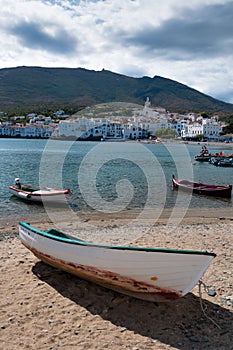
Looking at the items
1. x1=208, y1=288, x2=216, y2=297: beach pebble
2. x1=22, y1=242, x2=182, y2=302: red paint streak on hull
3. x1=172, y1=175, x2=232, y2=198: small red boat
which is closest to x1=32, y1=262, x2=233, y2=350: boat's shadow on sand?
x1=22, y1=242, x2=182, y2=302: red paint streak on hull

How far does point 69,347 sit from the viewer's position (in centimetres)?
415

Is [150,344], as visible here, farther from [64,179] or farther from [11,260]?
[64,179]

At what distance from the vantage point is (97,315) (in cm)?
486

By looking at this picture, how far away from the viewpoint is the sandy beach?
4262 millimetres

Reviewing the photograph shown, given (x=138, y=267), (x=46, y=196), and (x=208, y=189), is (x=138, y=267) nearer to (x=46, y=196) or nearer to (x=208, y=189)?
(x=46, y=196)

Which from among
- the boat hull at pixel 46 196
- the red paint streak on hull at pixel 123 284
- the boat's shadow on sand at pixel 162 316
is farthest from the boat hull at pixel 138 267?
the boat hull at pixel 46 196

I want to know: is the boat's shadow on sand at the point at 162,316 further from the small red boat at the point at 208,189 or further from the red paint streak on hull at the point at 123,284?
the small red boat at the point at 208,189

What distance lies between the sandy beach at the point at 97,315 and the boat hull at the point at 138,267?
11.1 inches

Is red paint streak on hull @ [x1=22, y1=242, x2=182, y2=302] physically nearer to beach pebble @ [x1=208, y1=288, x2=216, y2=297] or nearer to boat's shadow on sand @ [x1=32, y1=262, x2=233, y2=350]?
boat's shadow on sand @ [x1=32, y1=262, x2=233, y2=350]

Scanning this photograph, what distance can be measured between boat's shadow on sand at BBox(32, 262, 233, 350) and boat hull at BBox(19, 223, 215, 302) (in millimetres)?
184

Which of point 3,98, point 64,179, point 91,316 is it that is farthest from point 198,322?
point 3,98

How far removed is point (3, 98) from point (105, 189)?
7793 inches

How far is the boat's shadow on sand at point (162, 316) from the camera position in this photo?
4.32 m

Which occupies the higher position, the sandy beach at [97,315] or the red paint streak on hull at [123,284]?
the red paint streak on hull at [123,284]
